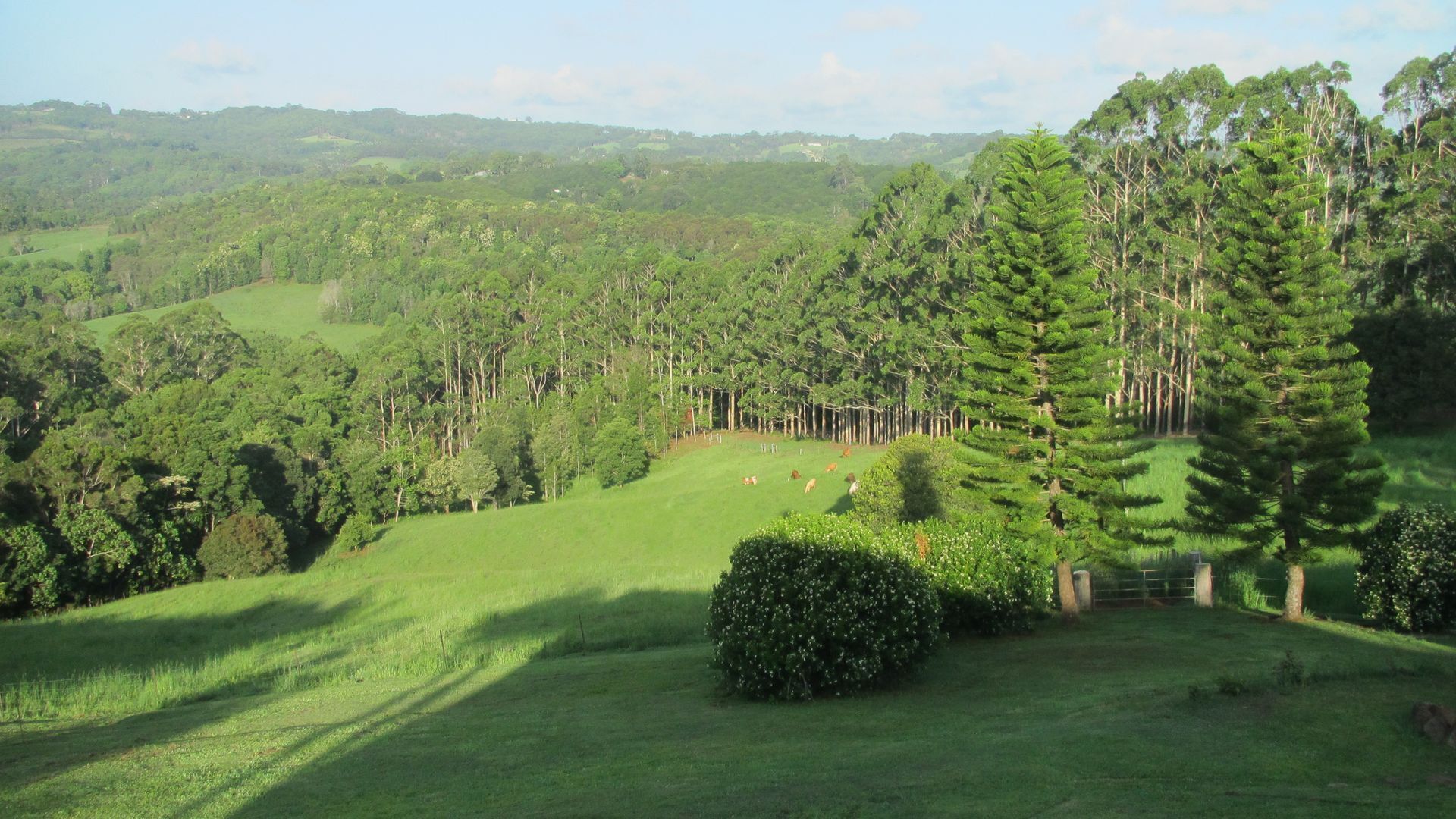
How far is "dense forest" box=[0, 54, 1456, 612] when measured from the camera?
38188 millimetres

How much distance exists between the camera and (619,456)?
2333 inches

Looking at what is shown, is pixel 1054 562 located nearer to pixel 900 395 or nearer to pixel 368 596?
pixel 368 596

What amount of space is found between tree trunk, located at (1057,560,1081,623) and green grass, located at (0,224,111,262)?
134659mm

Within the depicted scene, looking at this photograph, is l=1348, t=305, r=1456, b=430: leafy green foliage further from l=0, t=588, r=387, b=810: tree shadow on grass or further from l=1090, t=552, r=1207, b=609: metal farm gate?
l=0, t=588, r=387, b=810: tree shadow on grass

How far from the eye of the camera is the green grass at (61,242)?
125650 millimetres

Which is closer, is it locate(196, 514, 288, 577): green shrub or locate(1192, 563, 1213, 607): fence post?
locate(1192, 563, 1213, 607): fence post

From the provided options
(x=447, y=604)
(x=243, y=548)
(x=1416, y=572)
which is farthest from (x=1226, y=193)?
(x=243, y=548)

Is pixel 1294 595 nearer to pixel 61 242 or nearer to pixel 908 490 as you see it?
pixel 908 490

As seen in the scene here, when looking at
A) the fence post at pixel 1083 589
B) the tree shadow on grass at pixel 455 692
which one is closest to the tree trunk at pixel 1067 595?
the fence post at pixel 1083 589

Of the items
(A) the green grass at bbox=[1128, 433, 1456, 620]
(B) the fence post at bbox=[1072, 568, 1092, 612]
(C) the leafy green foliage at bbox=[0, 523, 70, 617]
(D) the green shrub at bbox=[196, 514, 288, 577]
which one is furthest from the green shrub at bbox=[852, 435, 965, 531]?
(D) the green shrub at bbox=[196, 514, 288, 577]

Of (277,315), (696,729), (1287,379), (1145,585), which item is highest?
(1287,379)

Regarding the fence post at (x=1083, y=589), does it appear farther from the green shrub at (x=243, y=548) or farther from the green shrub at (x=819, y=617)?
the green shrub at (x=243, y=548)

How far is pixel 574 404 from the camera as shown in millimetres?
68875

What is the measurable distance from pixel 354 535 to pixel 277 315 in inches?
2436
